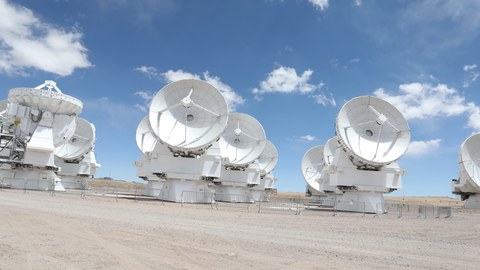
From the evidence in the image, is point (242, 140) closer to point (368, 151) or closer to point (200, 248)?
point (368, 151)

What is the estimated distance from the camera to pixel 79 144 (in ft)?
177

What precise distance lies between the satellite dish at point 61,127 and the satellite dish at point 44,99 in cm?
66

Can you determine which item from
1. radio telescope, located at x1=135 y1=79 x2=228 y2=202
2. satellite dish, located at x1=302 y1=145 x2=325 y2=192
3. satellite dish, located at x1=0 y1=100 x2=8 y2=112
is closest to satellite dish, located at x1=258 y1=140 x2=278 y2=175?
satellite dish, located at x1=302 y1=145 x2=325 y2=192

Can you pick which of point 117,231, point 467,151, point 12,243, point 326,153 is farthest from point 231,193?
point 12,243

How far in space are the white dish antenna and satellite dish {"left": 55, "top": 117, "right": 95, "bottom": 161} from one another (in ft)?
61.0

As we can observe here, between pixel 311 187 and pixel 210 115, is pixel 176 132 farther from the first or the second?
pixel 311 187

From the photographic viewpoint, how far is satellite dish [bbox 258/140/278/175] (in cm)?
6112

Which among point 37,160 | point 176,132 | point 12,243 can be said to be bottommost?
point 12,243

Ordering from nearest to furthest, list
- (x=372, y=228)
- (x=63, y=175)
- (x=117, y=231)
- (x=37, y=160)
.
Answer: (x=117, y=231) < (x=372, y=228) < (x=37, y=160) < (x=63, y=175)

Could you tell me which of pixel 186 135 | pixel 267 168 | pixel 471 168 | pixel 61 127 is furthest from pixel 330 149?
pixel 61 127

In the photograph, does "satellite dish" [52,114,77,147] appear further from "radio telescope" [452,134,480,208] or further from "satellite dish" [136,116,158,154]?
"radio telescope" [452,134,480,208]

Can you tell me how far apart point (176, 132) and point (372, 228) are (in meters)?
19.6

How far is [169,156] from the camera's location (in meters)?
34.3

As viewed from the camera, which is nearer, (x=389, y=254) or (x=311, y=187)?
(x=389, y=254)
